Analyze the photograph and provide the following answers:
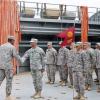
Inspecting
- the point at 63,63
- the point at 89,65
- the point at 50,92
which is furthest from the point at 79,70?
the point at 63,63

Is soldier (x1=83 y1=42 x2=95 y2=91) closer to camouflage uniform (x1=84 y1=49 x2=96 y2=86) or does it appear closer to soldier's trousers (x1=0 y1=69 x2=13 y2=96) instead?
camouflage uniform (x1=84 y1=49 x2=96 y2=86)

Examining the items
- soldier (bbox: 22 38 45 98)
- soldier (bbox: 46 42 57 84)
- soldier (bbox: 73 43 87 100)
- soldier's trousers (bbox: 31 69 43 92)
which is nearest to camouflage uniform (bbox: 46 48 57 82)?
soldier (bbox: 46 42 57 84)

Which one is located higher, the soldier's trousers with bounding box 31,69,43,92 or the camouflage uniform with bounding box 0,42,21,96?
the camouflage uniform with bounding box 0,42,21,96

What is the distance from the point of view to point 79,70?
9.58m

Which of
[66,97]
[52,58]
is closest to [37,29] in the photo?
[52,58]

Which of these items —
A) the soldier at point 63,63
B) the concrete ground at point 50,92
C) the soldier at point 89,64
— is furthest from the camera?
the soldier at point 63,63

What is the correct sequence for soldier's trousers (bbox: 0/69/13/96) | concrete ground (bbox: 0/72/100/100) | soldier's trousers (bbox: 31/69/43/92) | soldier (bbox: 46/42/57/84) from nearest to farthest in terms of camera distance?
soldier's trousers (bbox: 0/69/13/96)
soldier's trousers (bbox: 31/69/43/92)
concrete ground (bbox: 0/72/100/100)
soldier (bbox: 46/42/57/84)

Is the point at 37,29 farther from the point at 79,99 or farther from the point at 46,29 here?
the point at 79,99

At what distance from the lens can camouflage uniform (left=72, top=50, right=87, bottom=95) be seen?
31.4 feet

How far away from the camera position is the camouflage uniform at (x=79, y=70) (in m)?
9.57

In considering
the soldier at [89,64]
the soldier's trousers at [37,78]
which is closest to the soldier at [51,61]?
the soldier at [89,64]

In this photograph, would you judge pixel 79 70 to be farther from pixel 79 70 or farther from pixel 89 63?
pixel 89 63

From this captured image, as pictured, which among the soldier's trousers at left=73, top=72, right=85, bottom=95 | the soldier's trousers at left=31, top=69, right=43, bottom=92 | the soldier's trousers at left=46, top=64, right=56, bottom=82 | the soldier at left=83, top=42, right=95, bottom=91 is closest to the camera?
the soldier's trousers at left=73, top=72, right=85, bottom=95

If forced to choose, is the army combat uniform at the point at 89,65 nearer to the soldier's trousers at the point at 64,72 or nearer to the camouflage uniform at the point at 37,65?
the soldier's trousers at the point at 64,72
